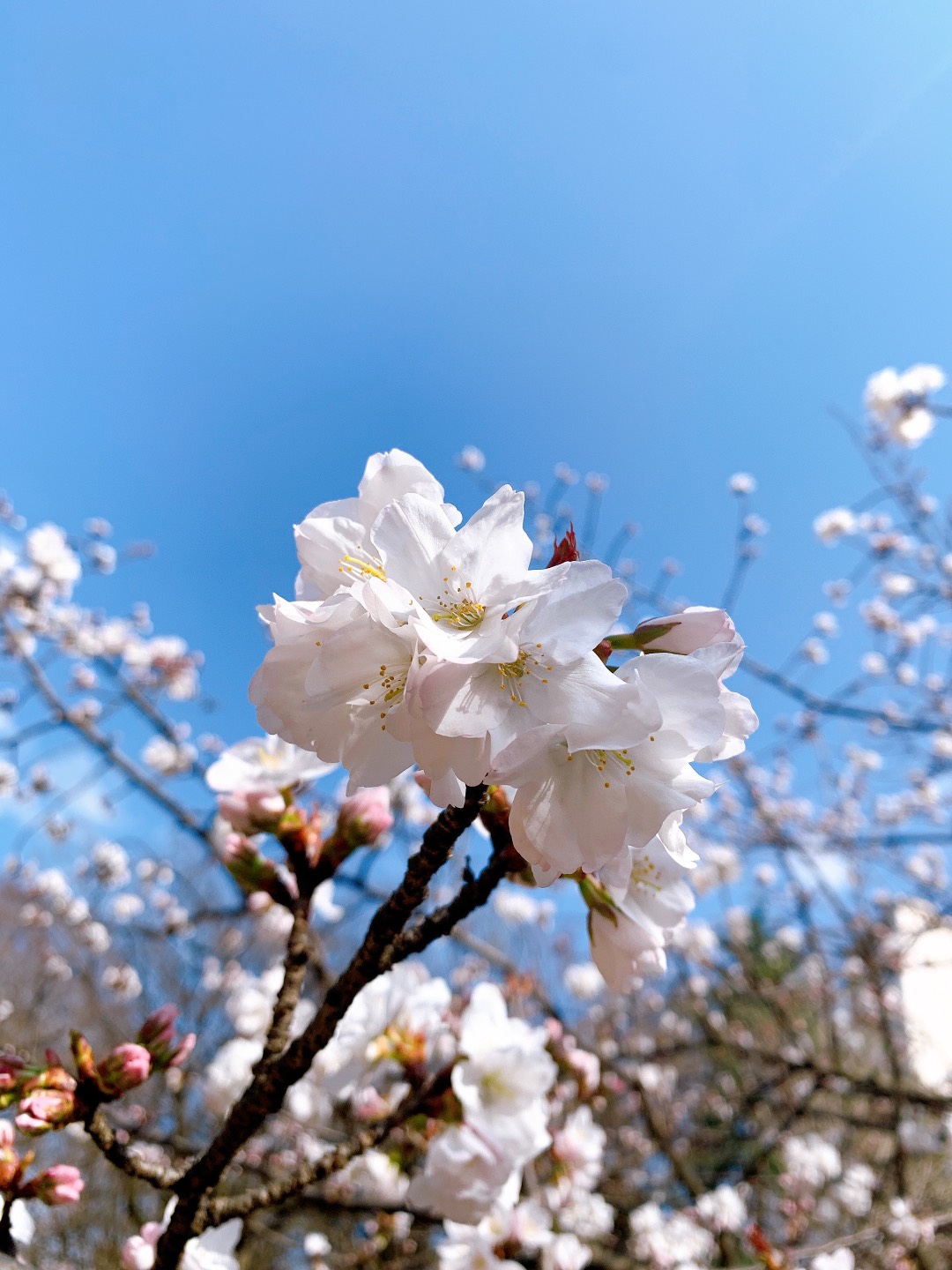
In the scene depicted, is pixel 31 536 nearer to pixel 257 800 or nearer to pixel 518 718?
pixel 257 800

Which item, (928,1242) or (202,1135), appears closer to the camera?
(928,1242)

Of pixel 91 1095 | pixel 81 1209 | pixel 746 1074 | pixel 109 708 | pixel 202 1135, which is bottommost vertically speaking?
pixel 81 1209

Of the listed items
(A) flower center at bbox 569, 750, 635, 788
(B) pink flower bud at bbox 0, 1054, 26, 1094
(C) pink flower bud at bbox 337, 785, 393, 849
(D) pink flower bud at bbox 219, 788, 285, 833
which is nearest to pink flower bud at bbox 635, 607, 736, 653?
(A) flower center at bbox 569, 750, 635, 788

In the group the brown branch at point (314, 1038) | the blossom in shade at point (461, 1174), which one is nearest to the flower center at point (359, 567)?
the brown branch at point (314, 1038)

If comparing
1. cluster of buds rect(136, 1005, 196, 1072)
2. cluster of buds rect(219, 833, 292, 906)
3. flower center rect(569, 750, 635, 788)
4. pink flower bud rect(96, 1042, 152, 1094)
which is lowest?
pink flower bud rect(96, 1042, 152, 1094)

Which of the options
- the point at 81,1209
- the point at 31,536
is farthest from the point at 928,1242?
the point at 81,1209

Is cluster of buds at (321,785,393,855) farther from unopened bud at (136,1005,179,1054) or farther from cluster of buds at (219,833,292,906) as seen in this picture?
unopened bud at (136,1005,179,1054)

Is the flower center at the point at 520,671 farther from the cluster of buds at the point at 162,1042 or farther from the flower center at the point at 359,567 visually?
the cluster of buds at the point at 162,1042
